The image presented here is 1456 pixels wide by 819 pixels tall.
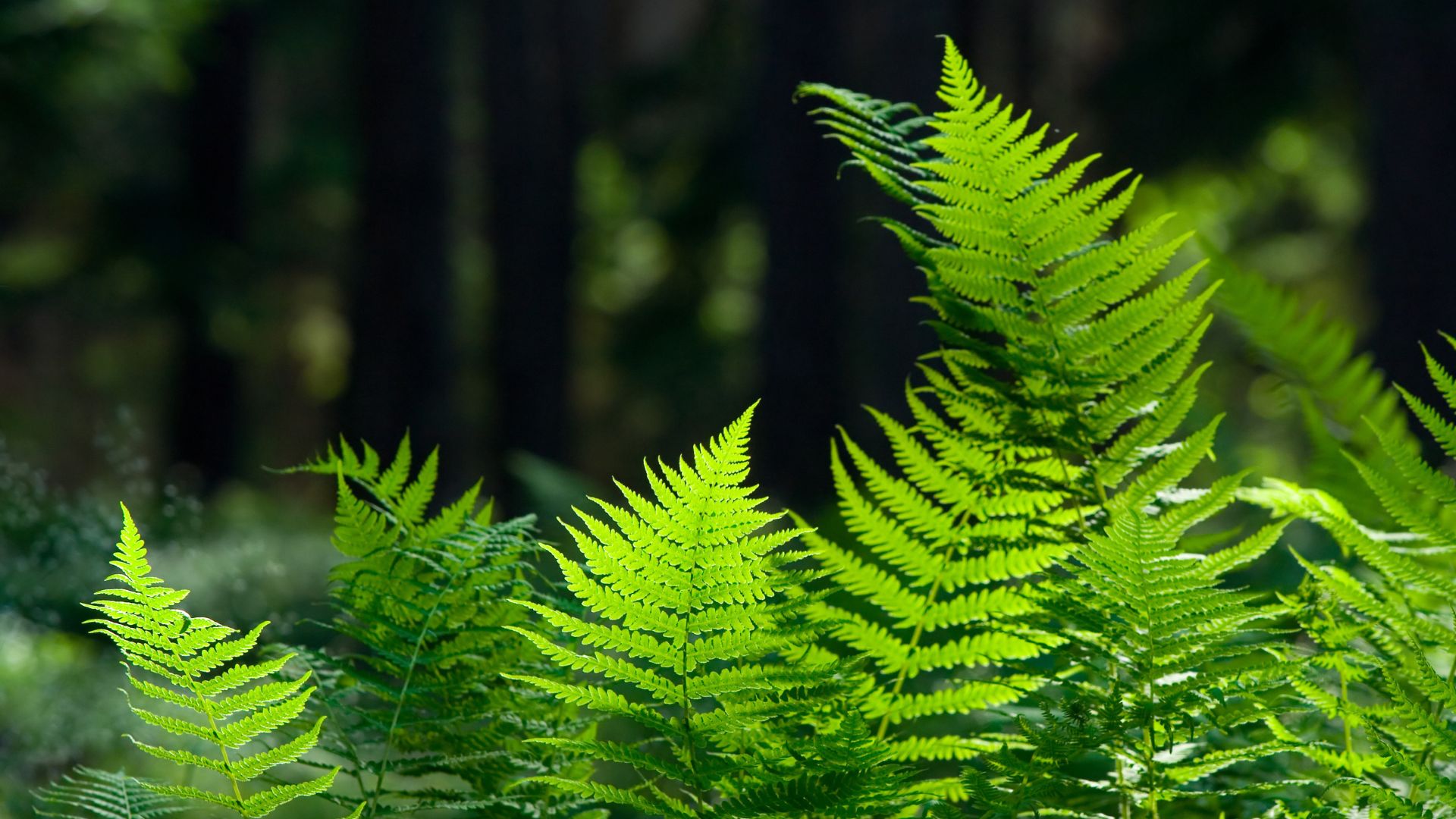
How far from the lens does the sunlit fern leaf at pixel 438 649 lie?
86cm

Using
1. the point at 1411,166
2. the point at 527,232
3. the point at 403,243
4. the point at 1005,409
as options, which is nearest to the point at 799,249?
the point at 403,243

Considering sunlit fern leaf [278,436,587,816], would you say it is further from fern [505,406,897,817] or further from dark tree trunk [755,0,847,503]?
dark tree trunk [755,0,847,503]

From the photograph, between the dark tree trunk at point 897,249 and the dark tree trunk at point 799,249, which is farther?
the dark tree trunk at point 799,249

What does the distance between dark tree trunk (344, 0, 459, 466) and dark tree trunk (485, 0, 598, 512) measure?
4.94 feet

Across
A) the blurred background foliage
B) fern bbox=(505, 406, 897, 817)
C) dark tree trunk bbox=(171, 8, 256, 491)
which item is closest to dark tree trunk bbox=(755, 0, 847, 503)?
the blurred background foliage

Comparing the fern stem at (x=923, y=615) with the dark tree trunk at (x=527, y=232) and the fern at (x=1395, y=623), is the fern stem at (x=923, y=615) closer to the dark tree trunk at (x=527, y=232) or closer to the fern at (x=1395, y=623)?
the fern at (x=1395, y=623)

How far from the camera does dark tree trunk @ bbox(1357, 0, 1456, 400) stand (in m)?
5.86

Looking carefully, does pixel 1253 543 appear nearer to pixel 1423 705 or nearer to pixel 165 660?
pixel 1423 705

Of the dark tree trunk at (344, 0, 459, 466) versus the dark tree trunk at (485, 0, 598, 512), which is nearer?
the dark tree trunk at (344, 0, 459, 466)

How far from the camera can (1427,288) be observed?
231 inches

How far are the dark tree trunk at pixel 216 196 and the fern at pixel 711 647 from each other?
39.8 feet

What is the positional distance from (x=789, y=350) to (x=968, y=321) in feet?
26.4

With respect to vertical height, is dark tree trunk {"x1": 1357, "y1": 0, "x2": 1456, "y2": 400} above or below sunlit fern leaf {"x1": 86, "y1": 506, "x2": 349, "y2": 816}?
above

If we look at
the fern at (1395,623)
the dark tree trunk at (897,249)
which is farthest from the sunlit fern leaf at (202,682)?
the dark tree trunk at (897,249)
